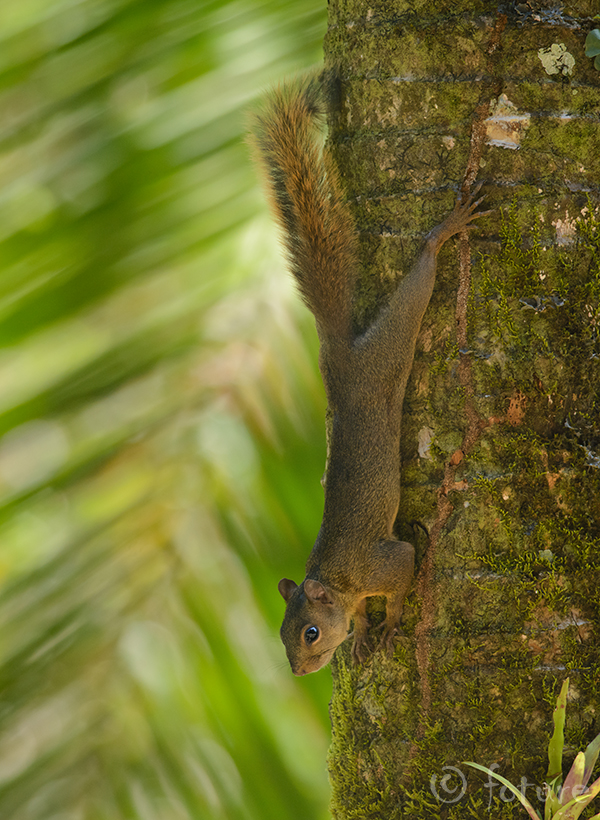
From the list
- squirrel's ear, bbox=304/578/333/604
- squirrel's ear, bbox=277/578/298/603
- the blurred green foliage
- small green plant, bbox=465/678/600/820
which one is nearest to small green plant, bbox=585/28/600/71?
the blurred green foliage

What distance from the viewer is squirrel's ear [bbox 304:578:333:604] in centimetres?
192

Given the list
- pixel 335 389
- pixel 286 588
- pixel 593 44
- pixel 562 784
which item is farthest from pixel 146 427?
pixel 593 44

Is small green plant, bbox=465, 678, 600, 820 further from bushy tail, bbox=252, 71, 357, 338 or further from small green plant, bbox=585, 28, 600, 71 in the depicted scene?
small green plant, bbox=585, 28, 600, 71

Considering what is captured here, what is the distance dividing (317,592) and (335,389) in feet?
1.67

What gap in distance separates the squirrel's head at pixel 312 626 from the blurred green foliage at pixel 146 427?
61mm

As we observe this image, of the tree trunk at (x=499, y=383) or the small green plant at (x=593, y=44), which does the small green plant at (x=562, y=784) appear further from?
the small green plant at (x=593, y=44)

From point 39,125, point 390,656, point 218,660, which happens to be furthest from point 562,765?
point 39,125

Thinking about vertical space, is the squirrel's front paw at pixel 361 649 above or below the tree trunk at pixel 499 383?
below

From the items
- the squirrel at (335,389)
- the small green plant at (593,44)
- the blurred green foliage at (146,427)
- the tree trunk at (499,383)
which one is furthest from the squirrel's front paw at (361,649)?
the small green plant at (593,44)

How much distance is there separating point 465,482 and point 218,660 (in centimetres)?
76

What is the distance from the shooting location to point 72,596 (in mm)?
1590

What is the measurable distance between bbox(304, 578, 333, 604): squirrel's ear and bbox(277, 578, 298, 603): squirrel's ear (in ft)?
0.41

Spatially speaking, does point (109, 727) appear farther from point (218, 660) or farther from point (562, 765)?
point (562, 765)

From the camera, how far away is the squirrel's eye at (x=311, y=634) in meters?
1.98
